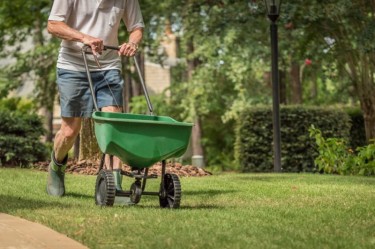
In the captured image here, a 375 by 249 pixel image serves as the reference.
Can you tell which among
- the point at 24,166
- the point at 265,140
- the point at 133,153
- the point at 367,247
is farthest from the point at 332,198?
the point at 265,140

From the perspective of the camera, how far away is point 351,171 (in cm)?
1380

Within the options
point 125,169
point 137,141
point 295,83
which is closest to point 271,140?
point 125,169

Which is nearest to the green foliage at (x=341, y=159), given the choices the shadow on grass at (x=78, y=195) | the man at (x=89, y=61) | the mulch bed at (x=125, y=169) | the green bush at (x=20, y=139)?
the mulch bed at (x=125, y=169)

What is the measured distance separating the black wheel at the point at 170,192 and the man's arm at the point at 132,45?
110cm

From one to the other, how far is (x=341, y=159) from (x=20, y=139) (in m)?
5.21

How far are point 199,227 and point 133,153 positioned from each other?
3.73 feet

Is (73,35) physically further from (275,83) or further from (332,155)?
(332,155)

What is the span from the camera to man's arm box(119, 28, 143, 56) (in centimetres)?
782

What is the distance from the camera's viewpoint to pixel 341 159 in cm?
1408

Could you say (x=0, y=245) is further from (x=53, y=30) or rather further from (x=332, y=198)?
(x=332, y=198)

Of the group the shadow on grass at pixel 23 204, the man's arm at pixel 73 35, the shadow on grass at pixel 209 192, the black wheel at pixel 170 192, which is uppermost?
the man's arm at pixel 73 35

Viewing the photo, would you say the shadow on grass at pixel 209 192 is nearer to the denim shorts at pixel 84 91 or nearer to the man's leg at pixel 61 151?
the man's leg at pixel 61 151

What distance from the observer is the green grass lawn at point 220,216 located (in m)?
5.89

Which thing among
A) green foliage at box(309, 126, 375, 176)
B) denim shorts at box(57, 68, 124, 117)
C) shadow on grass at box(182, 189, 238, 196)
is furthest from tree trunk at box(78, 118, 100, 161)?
denim shorts at box(57, 68, 124, 117)
